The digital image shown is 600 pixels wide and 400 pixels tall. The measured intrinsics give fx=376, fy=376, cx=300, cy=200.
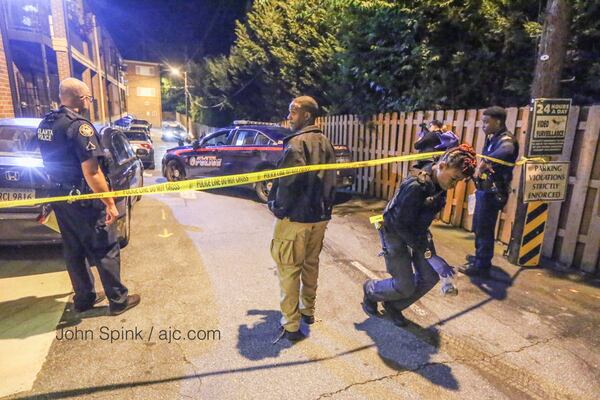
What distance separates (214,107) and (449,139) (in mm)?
19472

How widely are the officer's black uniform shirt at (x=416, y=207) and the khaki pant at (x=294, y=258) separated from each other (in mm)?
597

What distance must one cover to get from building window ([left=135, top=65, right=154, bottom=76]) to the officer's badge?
56973 millimetres

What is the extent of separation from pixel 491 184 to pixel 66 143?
4.02 m

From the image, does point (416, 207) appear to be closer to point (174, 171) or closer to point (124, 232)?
point (124, 232)

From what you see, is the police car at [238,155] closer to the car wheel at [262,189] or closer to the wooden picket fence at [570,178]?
the car wheel at [262,189]

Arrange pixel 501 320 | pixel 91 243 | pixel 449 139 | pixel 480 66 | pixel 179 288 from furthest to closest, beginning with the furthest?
pixel 480 66 < pixel 449 139 < pixel 179 288 < pixel 501 320 < pixel 91 243

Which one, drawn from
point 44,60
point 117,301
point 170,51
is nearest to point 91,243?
point 117,301

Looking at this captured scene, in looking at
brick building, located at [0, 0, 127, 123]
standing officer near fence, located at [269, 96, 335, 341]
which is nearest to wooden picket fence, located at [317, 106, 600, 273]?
standing officer near fence, located at [269, 96, 335, 341]

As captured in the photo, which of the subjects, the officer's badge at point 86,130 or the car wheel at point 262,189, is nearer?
the officer's badge at point 86,130

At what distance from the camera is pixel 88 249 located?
313 cm

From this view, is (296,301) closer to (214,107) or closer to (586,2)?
(586,2)

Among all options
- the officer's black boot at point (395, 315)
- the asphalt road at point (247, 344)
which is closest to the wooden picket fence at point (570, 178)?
the asphalt road at point (247, 344)

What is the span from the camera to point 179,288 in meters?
3.80

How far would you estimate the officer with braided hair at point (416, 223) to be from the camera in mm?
2650
